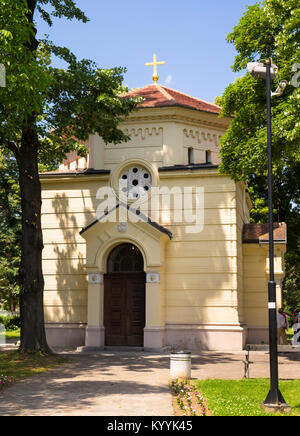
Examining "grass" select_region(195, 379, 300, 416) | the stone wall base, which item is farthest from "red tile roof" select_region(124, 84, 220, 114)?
"grass" select_region(195, 379, 300, 416)

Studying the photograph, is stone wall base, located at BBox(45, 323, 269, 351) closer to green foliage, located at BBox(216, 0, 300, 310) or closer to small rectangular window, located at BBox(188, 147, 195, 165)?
green foliage, located at BBox(216, 0, 300, 310)

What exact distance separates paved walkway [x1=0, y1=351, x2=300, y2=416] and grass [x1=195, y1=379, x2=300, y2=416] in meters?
0.90

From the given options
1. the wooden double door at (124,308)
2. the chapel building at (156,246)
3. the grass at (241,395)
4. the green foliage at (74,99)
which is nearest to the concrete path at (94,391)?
the grass at (241,395)

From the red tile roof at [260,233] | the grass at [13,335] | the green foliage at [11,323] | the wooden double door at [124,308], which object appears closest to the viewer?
the wooden double door at [124,308]

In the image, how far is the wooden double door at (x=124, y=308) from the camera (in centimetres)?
2191

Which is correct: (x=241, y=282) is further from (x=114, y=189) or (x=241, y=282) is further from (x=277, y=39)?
(x=277, y=39)

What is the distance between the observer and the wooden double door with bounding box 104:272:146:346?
21.9m

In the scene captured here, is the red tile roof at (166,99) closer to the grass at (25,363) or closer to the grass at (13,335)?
the grass at (25,363)

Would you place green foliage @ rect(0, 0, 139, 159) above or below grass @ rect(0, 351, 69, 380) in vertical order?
above

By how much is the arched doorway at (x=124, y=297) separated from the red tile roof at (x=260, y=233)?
5.43 metres

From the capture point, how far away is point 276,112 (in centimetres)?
1761

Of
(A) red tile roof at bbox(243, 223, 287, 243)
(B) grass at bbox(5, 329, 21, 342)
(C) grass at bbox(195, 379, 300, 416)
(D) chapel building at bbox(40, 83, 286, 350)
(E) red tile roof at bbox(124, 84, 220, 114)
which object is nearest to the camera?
(C) grass at bbox(195, 379, 300, 416)

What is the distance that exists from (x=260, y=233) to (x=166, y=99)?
748 centimetres
